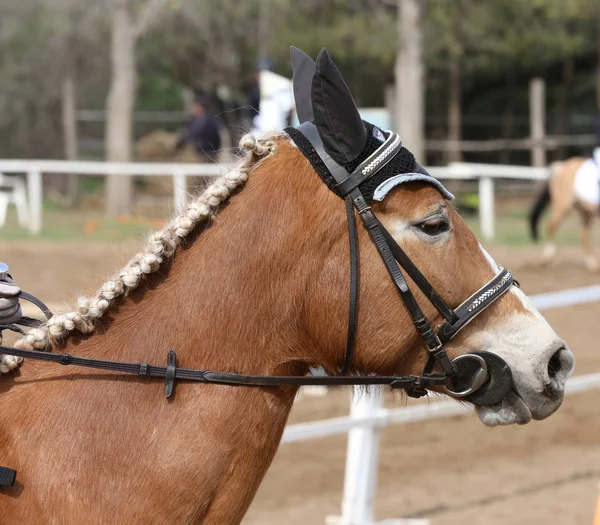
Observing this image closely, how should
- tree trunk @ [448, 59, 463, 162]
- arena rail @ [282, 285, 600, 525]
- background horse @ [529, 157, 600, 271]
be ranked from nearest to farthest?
arena rail @ [282, 285, 600, 525] < background horse @ [529, 157, 600, 271] < tree trunk @ [448, 59, 463, 162]

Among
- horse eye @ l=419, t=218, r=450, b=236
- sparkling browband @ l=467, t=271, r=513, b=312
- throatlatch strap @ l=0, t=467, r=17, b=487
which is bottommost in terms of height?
throatlatch strap @ l=0, t=467, r=17, b=487

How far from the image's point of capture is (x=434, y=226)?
8.18 ft

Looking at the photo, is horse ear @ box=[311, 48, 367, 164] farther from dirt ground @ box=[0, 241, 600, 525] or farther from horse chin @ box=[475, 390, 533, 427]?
dirt ground @ box=[0, 241, 600, 525]

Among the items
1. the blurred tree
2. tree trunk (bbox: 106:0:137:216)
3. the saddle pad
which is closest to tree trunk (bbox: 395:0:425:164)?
the saddle pad

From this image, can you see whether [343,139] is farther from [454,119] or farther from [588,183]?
[454,119]

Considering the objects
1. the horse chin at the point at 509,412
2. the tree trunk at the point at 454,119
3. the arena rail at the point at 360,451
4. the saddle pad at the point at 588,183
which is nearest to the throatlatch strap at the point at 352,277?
the horse chin at the point at 509,412

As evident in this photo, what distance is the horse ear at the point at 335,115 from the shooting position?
94.8 inches

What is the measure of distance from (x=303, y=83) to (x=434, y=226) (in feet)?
1.96

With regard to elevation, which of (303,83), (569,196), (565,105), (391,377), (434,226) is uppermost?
(303,83)

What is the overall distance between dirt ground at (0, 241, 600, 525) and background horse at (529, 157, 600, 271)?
20.4 feet

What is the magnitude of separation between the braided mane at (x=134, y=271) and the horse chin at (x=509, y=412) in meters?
0.96

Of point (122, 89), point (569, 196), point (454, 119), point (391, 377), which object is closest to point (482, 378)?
point (391, 377)

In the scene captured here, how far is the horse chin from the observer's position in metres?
2.50

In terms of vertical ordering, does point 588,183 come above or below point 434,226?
below
